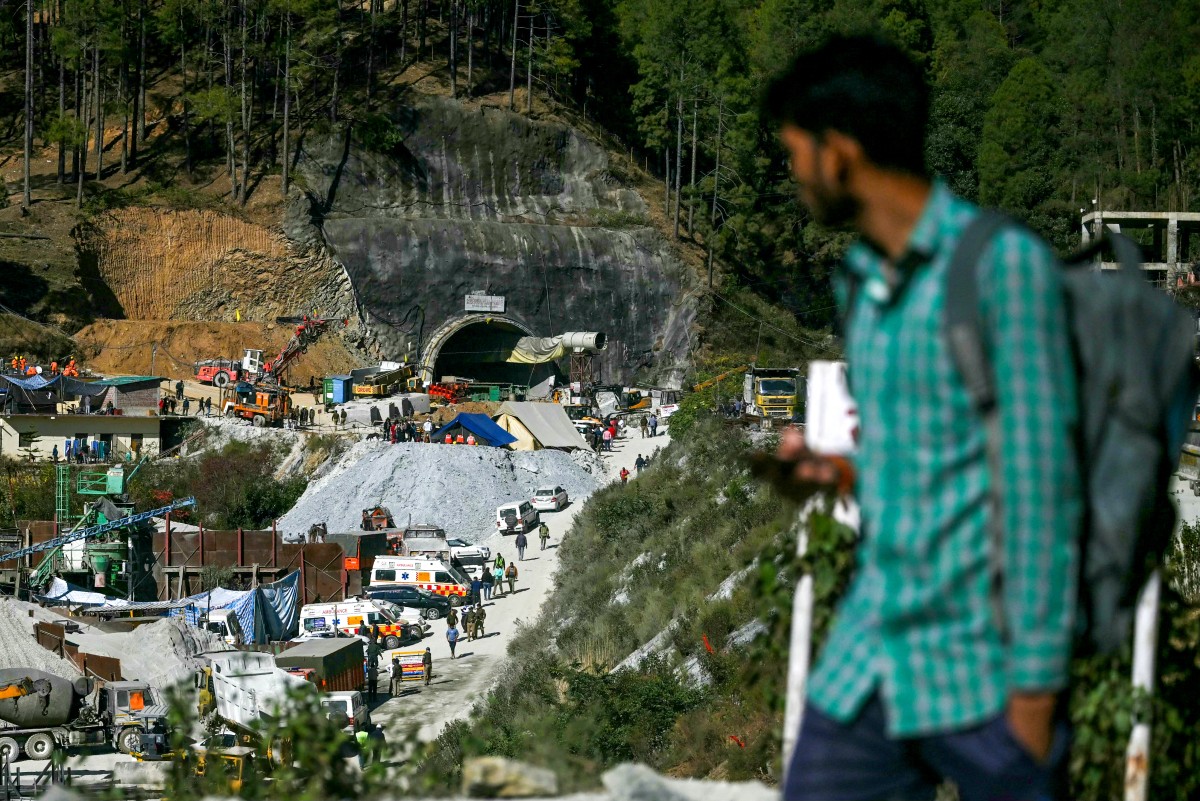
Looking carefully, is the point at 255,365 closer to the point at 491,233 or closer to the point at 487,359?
the point at 487,359

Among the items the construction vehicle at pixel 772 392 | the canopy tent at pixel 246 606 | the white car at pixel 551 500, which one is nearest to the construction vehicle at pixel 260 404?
the white car at pixel 551 500

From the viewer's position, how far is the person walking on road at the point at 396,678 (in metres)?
26.2

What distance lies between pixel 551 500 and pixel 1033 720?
42.4m

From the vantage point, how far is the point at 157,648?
90.6ft

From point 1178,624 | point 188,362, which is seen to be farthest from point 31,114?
point 1178,624

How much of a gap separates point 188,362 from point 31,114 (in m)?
16.6

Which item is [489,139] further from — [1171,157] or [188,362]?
[1171,157]

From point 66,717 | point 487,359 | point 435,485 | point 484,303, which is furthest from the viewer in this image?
point 487,359

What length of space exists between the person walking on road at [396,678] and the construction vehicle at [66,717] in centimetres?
457

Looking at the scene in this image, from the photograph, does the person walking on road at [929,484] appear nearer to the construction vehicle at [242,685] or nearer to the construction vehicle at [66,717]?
the construction vehicle at [242,685]

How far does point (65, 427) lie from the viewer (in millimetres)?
51375

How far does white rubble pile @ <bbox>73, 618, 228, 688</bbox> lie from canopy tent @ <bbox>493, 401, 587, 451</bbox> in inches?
926

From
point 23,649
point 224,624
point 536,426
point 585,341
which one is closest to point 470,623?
point 224,624

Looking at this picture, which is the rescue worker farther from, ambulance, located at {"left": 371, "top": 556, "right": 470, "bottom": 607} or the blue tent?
the blue tent
